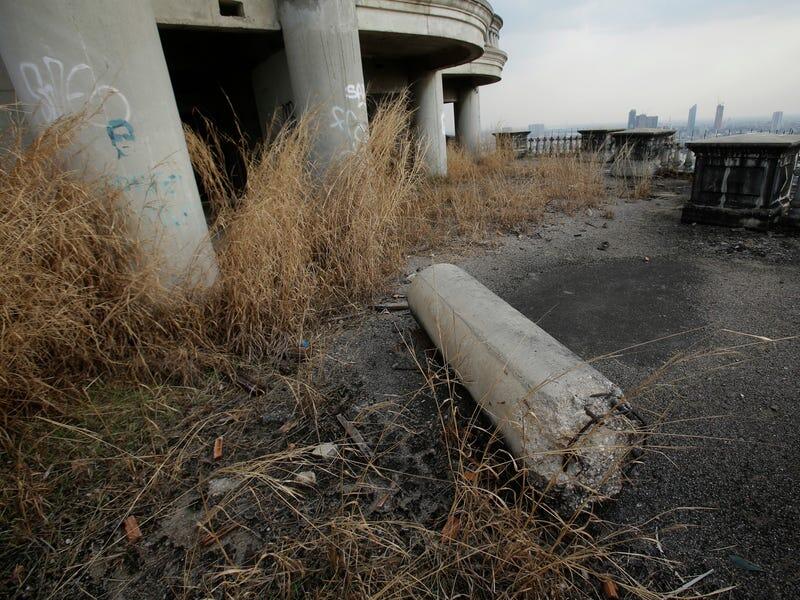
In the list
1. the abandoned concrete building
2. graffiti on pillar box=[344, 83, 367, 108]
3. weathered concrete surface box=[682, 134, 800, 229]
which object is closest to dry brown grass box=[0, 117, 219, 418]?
the abandoned concrete building

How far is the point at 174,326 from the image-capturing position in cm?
271

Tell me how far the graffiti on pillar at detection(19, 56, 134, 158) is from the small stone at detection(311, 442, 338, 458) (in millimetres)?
2418

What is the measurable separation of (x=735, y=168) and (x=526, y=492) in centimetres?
558

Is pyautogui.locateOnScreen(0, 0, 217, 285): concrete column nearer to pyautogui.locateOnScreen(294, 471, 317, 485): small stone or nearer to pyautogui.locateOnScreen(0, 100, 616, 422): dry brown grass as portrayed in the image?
pyautogui.locateOnScreen(0, 100, 616, 422): dry brown grass

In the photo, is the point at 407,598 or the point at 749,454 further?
the point at 749,454

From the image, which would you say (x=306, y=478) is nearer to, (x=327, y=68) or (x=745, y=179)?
(x=327, y=68)

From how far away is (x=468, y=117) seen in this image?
49.0 ft

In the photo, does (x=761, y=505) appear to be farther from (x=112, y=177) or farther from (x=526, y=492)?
(x=112, y=177)

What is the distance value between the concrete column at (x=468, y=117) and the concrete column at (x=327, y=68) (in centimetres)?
1017

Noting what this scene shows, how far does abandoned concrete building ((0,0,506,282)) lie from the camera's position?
2516 mm

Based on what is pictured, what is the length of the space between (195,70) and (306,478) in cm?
773

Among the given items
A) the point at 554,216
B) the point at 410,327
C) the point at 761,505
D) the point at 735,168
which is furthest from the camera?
the point at 554,216

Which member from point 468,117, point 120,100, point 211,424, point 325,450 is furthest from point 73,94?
point 468,117

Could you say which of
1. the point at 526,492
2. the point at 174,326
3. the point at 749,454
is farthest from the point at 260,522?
the point at 749,454
